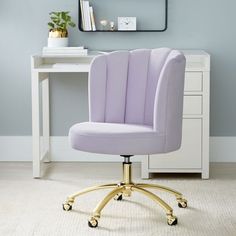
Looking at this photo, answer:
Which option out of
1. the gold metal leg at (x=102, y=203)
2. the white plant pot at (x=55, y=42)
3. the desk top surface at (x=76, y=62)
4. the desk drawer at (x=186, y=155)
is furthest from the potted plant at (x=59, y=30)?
the gold metal leg at (x=102, y=203)

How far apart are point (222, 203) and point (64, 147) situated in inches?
60.1

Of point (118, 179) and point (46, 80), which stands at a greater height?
point (46, 80)

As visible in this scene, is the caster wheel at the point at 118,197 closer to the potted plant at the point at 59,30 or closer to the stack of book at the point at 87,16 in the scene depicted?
the potted plant at the point at 59,30

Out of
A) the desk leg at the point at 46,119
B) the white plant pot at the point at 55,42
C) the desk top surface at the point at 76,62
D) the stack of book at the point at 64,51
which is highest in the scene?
the white plant pot at the point at 55,42

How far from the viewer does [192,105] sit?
4074mm

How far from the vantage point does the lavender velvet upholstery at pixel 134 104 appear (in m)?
3.12

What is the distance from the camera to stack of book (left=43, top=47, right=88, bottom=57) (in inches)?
166

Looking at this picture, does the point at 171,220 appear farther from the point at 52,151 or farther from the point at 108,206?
the point at 52,151

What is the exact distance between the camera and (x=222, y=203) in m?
3.51

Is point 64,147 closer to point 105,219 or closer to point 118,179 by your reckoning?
point 118,179

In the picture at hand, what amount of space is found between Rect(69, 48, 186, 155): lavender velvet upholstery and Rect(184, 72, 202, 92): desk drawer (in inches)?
22.6

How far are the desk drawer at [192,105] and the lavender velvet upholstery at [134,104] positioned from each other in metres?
0.61

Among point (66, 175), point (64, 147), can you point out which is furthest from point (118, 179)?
point (64, 147)

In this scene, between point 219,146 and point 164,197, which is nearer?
point 164,197
